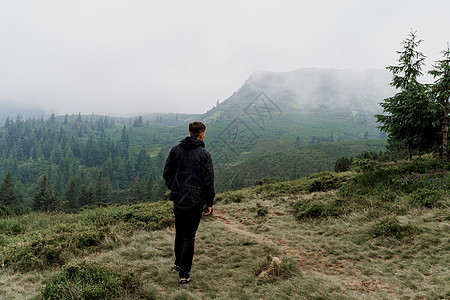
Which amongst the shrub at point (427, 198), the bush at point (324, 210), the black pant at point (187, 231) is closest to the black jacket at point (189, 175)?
the black pant at point (187, 231)

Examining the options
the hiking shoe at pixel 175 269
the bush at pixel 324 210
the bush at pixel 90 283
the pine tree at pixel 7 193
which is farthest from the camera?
the pine tree at pixel 7 193

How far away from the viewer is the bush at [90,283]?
3016mm

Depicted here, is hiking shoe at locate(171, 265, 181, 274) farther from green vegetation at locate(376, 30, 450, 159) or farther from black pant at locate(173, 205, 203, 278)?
green vegetation at locate(376, 30, 450, 159)

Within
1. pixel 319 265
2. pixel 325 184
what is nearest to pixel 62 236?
pixel 319 265

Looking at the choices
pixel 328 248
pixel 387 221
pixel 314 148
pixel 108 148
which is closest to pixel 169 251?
pixel 328 248

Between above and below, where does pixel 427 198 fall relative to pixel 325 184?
above

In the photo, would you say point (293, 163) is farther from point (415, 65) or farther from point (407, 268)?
point (407, 268)

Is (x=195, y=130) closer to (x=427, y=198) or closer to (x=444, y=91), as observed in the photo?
(x=427, y=198)

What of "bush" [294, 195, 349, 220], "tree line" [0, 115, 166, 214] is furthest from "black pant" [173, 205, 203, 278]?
"tree line" [0, 115, 166, 214]

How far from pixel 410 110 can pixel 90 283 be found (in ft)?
37.7

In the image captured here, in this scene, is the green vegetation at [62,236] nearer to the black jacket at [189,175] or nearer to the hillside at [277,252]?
the hillside at [277,252]

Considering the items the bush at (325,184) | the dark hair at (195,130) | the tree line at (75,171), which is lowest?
the tree line at (75,171)

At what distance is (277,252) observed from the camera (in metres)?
5.18

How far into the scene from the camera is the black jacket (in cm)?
376
